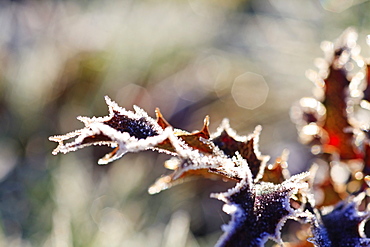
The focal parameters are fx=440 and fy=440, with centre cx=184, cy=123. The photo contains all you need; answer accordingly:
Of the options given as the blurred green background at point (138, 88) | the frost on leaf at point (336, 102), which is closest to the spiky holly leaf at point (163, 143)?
the frost on leaf at point (336, 102)

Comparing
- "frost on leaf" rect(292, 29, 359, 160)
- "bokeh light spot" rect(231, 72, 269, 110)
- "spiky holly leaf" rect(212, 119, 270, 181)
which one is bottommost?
Result: "bokeh light spot" rect(231, 72, 269, 110)

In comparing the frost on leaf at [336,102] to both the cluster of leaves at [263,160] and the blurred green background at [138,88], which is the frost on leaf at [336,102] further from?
the blurred green background at [138,88]

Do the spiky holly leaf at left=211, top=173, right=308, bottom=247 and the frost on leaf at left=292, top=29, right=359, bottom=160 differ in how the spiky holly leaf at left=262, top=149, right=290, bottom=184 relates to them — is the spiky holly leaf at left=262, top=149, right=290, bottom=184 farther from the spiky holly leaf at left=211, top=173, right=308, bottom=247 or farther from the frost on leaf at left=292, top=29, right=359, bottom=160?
the frost on leaf at left=292, top=29, right=359, bottom=160

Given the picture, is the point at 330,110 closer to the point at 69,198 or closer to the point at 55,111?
the point at 69,198

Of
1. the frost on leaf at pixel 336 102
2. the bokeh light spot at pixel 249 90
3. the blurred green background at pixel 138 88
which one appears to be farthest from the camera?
the bokeh light spot at pixel 249 90

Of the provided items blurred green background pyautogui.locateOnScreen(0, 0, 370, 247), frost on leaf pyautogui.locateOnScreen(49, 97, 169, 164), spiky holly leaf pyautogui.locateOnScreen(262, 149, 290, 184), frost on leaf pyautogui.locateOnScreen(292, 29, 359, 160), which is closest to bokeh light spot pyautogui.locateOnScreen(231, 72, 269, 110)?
blurred green background pyautogui.locateOnScreen(0, 0, 370, 247)

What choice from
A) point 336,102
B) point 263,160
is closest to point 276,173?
point 263,160

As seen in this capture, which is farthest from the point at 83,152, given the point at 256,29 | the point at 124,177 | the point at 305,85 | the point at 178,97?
the point at 256,29
